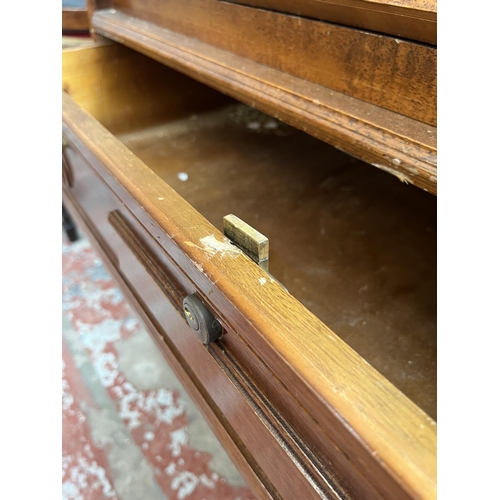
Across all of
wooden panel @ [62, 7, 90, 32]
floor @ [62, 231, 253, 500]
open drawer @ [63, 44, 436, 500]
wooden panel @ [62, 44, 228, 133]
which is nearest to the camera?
open drawer @ [63, 44, 436, 500]

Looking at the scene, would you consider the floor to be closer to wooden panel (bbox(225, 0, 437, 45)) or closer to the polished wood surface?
the polished wood surface

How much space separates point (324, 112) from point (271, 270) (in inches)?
9.3

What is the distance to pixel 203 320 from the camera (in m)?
0.36

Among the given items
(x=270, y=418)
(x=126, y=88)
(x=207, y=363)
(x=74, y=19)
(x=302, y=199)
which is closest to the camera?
(x=270, y=418)

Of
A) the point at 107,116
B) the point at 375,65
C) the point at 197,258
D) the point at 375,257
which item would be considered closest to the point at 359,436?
the point at 197,258

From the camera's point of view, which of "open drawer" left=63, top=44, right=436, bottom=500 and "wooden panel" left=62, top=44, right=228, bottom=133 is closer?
"open drawer" left=63, top=44, right=436, bottom=500

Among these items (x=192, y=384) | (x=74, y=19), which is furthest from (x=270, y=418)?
(x=74, y=19)

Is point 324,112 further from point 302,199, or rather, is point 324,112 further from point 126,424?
point 126,424

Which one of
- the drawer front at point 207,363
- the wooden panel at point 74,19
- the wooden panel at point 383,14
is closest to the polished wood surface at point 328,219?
the drawer front at point 207,363

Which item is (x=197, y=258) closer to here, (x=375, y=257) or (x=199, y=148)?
(x=375, y=257)

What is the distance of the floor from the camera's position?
681 millimetres

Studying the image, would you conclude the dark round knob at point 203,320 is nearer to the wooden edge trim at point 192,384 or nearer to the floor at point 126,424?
the wooden edge trim at point 192,384

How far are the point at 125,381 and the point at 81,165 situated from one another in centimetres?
40

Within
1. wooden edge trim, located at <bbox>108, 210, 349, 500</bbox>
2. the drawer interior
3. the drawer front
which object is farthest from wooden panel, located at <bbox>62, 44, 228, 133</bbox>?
wooden edge trim, located at <bbox>108, 210, 349, 500</bbox>
